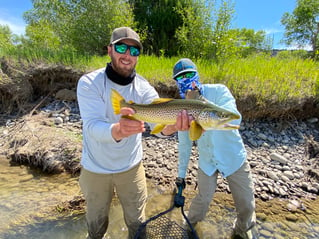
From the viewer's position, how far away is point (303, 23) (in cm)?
2758

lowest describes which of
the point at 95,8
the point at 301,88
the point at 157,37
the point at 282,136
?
the point at 282,136

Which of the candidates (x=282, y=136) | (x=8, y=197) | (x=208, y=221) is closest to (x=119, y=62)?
(x=208, y=221)

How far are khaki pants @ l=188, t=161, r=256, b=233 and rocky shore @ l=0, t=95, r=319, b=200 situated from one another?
1608mm

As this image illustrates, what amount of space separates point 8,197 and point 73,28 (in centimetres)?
1047

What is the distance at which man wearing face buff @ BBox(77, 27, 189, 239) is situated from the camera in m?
2.19

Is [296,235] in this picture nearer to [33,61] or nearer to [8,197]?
[8,197]

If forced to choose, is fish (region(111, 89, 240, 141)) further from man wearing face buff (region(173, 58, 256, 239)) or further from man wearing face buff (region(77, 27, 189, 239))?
man wearing face buff (region(173, 58, 256, 239))

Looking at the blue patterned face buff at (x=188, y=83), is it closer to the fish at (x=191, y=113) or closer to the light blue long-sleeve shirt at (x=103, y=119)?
the light blue long-sleeve shirt at (x=103, y=119)

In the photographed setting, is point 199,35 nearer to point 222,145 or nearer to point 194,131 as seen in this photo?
point 222,145

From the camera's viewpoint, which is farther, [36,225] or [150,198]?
[150,198]

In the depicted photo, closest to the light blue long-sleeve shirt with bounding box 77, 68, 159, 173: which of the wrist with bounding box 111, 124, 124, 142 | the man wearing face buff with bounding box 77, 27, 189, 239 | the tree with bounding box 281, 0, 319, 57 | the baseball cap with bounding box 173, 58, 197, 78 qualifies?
the man wearing face buff with bounding box 77, 27, 189, 239

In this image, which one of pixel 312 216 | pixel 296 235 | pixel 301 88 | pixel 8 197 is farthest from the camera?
pixel 301 88

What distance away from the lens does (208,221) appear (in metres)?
3.80

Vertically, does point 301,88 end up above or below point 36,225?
above
